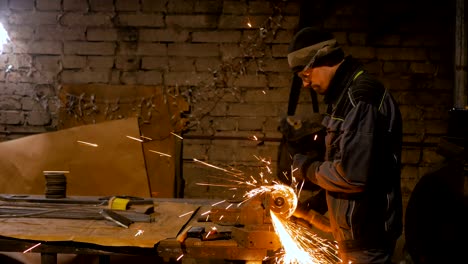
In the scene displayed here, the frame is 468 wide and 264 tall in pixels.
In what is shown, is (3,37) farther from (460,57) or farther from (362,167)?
(460,57)

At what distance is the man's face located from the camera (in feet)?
10.4

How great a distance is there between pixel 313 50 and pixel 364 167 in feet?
2.75

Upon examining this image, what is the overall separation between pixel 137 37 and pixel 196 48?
0.62 metres

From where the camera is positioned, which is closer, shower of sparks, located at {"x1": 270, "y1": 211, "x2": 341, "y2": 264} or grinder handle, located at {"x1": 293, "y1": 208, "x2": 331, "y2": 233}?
shower of sparks, located at {"x1": 270, "y1": 211, "x2": 341, "y2": 264}

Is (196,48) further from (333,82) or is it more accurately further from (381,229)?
(381,229)

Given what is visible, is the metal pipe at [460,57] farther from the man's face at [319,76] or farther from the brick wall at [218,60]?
the man's face at [319,76]

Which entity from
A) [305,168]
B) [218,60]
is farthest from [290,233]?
[218,60]

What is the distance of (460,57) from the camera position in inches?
189

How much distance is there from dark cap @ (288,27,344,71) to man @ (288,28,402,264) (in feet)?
0.08

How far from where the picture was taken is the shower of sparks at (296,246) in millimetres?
3158

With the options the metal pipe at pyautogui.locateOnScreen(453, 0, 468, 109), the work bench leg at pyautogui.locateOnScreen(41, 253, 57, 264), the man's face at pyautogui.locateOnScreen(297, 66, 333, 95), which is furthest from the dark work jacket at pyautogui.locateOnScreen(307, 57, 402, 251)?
the metal pipe at pyautogui.locateOnScreen(453, 0, 468, 109)

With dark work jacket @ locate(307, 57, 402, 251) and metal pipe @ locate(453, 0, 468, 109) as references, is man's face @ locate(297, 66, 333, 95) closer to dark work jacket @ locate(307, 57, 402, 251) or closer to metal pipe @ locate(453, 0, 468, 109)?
dark work jacket @ locate(307, 57, 402, 251)

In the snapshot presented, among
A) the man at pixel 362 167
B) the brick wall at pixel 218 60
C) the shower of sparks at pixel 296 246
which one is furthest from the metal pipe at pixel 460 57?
the man at pixel 362 167

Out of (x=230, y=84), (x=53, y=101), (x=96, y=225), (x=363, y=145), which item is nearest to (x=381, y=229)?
(x=363, y=145)
